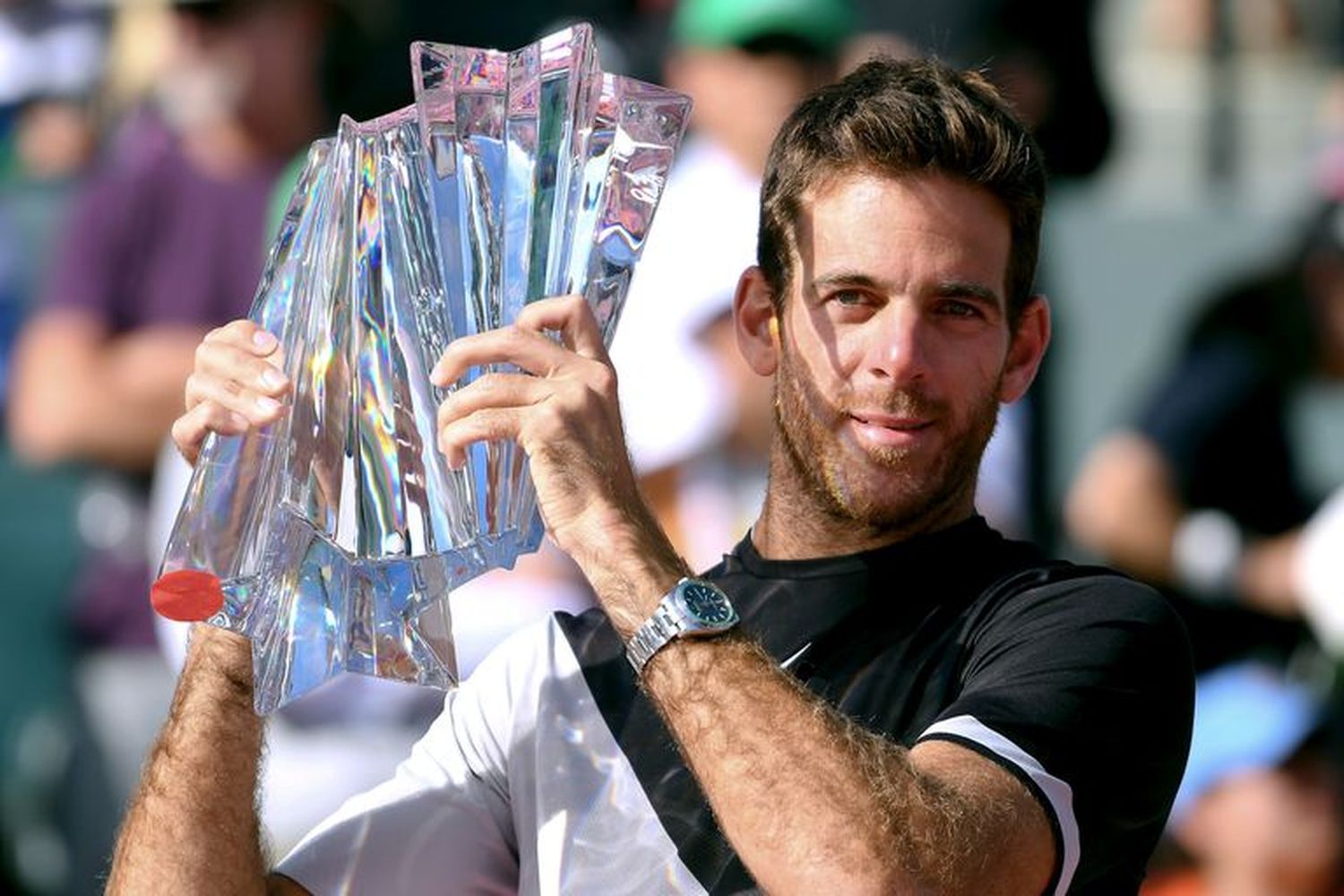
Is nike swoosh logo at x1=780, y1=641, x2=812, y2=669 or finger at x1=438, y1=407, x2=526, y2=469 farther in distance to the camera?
nike swoosh logo at x1=780, y1=641, x2=812, y2=669

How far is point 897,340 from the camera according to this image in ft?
8.45

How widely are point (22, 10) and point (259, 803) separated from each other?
4.63 metres

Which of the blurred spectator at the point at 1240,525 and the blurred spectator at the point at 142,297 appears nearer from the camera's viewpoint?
the blurred spectator at the point at 1240,525

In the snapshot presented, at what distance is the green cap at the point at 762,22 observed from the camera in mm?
5227

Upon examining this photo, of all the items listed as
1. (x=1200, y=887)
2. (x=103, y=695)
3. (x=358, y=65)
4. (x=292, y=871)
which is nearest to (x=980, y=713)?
(x=292, y=871)

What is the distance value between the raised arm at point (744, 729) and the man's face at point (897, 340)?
277mm

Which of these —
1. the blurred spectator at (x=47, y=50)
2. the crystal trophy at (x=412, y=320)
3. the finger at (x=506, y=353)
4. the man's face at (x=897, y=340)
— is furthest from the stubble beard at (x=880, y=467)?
the blurred spectator at (x=47, y=50)

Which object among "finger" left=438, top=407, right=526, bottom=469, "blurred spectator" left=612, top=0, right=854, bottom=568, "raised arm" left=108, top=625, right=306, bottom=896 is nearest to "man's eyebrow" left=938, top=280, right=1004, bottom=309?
"finger" left=438, top=407, right=526, bottom=469

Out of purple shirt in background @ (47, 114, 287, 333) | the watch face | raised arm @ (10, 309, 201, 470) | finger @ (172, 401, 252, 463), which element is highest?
finger @ (172, 401, 252, 463)

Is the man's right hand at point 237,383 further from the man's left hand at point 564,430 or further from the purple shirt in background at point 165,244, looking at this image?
the purple shirt in background at point 165,244

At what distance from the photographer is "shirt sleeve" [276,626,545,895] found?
2.80 meters

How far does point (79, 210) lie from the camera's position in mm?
5449

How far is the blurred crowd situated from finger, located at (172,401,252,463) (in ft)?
7.04

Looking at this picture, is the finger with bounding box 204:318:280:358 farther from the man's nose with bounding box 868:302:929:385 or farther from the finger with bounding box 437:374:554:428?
the man's nose with bounding box 868:302:929:385
